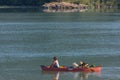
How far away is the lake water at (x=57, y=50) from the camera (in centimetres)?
3803

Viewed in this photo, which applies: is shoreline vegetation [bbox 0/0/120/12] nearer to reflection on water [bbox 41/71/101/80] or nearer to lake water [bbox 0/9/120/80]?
lake water [bbox 0/9/120/80]

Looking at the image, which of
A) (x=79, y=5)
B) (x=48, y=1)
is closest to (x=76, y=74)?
(x=79, y=5)

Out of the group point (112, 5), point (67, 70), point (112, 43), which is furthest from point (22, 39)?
point (112, 5)

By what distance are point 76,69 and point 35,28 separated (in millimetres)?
35039

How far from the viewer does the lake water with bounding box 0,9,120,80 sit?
3803 cm

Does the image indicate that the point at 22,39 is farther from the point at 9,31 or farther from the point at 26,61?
the point at 26,61

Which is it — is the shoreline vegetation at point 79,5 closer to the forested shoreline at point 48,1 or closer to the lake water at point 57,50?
the forested shoreline at point 48,1

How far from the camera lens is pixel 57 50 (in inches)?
1948

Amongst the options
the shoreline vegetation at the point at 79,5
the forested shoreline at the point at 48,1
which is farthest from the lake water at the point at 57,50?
the forested shoreline at the point at 48,1

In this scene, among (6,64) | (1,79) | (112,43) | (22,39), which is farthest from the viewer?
(22,39)

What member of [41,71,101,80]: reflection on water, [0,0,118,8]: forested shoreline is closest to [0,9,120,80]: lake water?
[41,71,101,80]: reflection on water

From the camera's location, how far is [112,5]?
440ft

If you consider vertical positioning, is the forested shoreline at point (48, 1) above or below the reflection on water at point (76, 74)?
below

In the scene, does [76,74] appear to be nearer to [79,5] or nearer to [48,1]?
[79,5]
